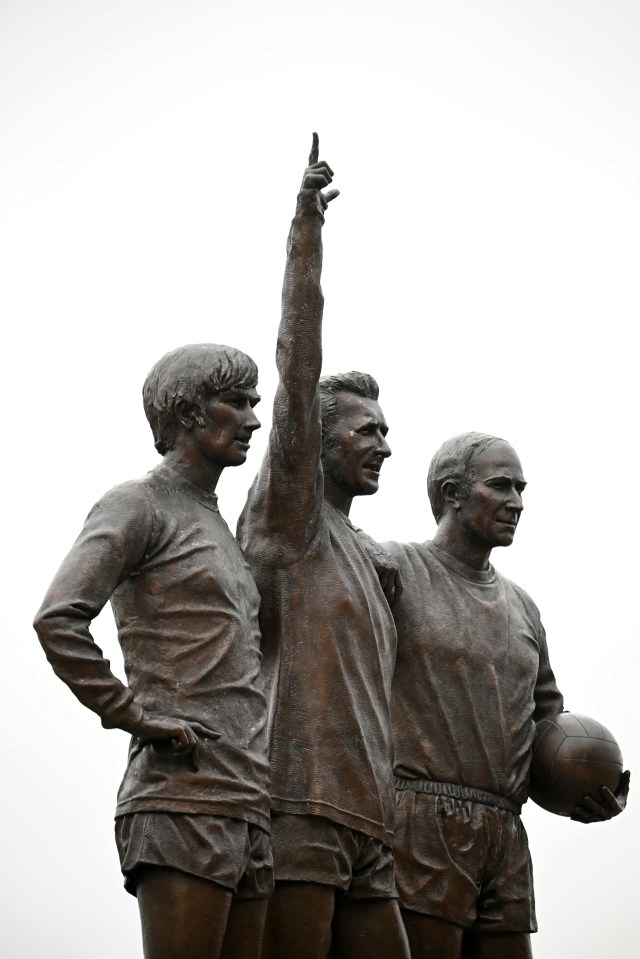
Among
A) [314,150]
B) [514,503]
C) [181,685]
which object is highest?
[314,150]

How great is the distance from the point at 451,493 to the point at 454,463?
16 centimetres

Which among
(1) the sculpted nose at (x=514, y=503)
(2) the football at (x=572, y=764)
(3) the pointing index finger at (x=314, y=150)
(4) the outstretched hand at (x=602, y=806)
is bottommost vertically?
(4) the outstretched hand at (x=602, y=806)

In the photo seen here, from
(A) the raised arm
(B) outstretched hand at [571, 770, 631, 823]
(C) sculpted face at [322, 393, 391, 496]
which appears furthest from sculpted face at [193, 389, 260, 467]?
(B) outstretched hand at [571, 770, 631, 823]

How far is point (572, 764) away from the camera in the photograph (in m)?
9.91

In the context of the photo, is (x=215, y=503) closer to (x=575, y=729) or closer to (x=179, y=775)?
(x=179, y=775)

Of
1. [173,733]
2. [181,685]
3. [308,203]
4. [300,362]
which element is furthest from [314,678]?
[308,203]

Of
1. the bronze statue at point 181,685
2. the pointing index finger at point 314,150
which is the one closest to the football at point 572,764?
the bronze statue at point 181,685

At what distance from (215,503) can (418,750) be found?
2.13 m

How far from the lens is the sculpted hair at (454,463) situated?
1049cm

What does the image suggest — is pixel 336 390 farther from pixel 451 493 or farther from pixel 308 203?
pixel 451 493

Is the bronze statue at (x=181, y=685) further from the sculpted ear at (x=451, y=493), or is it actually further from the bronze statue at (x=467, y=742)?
the sculpted ear at (x=451, y=493)

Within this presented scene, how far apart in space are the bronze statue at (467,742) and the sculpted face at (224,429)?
6.65ft

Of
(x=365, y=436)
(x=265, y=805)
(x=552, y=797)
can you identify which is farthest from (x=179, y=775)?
(x=552, y=797)

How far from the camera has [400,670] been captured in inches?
394
